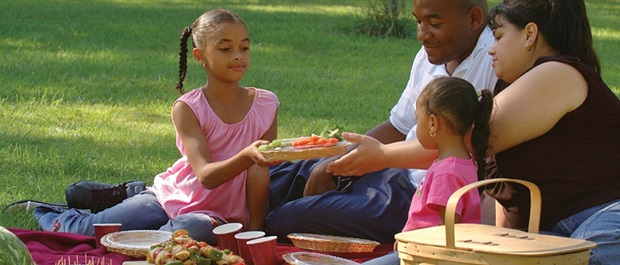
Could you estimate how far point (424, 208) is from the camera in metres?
4.39

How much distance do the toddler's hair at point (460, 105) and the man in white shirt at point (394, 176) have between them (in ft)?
1.90

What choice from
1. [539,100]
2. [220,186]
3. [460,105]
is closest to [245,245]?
[220,186]

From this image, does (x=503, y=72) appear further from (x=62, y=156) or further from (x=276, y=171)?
(x=62, y=156)

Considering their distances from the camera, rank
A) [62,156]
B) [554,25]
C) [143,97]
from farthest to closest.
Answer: [143,97] → [62,156] → [554,25]

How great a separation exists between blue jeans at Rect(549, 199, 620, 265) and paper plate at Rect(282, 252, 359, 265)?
1044mm

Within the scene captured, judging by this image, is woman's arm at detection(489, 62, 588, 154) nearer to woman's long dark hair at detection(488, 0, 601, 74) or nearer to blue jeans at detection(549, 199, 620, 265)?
woman's long dark hair at detection(488, 0, 601, 74)

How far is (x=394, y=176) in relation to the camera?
5.31 meters

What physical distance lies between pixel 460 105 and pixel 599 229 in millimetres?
734

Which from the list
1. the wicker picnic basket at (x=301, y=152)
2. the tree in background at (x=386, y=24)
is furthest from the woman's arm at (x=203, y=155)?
the tree in background at (x=386, y=24)

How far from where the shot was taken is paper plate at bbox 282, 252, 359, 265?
4746 millimetres

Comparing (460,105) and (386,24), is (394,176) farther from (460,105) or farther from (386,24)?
(386,24)

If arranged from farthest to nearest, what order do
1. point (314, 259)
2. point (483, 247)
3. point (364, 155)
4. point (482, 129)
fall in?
point (314, 259) → point (364, 155) → point (482, 129) → point (483, 247)

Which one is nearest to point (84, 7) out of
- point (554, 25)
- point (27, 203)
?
point (27, 203)

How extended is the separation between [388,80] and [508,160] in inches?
268
